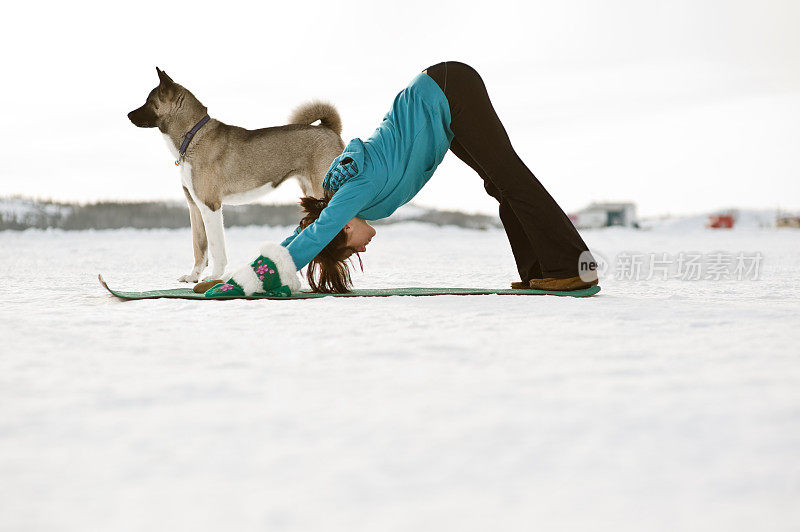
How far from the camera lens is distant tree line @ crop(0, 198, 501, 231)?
8.27 meters

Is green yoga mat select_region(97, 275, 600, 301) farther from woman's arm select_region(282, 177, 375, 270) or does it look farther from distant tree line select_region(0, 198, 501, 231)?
distant tree line select_region(0, 198, 501, 231)

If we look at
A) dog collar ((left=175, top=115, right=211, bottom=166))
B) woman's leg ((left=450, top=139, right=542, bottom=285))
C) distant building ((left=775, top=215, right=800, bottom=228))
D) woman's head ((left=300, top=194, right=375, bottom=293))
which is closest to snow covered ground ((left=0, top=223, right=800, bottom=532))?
woman's head ((left=300, top=194, right=375, bottom=293))

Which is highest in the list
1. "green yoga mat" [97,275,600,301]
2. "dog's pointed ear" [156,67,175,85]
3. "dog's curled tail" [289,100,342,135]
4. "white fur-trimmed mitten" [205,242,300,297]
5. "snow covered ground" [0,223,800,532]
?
"dog's pointed ear" [156,67,175,85]

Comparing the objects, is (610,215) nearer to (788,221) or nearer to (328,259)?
(788,221)

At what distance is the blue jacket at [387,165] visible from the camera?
2.58 metres

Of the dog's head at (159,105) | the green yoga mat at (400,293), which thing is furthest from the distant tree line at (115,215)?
the green yoga mat at (400,293)

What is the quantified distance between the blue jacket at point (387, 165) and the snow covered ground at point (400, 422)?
538 millimetres

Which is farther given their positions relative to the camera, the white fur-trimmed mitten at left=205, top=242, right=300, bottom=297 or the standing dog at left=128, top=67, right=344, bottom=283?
the standing dog at left=128, top=67, right=344, bottom=283

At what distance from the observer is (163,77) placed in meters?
3.91

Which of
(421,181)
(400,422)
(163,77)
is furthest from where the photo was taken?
(163,77)

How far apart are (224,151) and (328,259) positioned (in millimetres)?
1546

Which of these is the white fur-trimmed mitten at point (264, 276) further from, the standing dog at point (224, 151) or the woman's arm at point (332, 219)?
the standing dog at point (224, 151)

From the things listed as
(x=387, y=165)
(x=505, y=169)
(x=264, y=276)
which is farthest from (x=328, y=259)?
(x=505, y=169)

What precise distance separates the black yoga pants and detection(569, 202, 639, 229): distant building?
1304 cm
